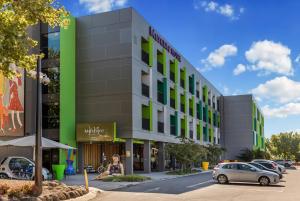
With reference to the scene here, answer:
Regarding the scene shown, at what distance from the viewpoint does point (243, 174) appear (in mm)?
26125

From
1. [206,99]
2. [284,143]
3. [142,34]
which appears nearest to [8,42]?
[142,34]

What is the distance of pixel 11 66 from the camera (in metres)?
15.0

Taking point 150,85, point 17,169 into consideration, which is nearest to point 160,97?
point 150,85

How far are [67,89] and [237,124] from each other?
47806 millimetres

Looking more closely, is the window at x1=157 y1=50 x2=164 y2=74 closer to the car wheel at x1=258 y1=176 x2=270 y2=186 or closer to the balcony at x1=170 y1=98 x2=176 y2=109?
the balcony at x1=170 y1=98 x2=176 y2=109

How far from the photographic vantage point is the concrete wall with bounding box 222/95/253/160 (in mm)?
77125

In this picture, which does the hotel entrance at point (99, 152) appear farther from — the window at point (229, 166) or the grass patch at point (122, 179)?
the window at point (229, 166)

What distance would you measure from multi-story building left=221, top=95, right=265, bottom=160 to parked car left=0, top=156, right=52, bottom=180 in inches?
2175

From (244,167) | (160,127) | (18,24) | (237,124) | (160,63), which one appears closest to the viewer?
(18,24)

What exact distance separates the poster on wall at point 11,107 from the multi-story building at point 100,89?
24.4 inches

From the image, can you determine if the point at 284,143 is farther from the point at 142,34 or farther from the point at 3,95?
the point at 3,95

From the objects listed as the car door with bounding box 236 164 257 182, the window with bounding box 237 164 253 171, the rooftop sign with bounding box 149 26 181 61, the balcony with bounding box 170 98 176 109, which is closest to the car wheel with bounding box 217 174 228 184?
the car door with bounding box 236 164 257 182

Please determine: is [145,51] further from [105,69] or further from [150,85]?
[105,69]

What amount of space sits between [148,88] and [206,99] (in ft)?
85.0
